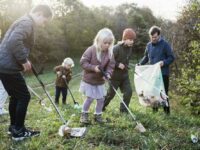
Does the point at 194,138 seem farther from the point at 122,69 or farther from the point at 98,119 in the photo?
the point at 122,69

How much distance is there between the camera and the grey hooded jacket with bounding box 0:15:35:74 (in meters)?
5.16

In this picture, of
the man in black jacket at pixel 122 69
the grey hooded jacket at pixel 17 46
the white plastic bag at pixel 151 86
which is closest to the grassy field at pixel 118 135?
the white plastic bag at pixel 151 86

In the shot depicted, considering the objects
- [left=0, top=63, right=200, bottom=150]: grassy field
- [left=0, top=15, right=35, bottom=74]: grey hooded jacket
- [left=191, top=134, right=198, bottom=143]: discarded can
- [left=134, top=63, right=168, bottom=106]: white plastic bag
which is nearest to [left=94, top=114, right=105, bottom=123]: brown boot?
[left=0, top=63, right=200, bottom=150]: grassy field

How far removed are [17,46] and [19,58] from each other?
172 millimetres

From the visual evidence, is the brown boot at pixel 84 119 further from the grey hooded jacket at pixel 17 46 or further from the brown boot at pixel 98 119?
the grey hooded jacket at pixel 17 46

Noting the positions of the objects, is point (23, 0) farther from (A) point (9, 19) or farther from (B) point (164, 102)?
(B) point (164, 102)

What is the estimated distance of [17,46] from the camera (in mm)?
5141

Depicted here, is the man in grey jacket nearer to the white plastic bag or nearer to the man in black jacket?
the man in black jacket

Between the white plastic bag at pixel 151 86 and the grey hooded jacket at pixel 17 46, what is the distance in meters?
3.20

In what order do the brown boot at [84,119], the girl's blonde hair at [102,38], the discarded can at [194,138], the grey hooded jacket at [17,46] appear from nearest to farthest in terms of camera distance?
the grey hooded jacket at [17,46] < the discarded can at [194,138] < the girl's blonde hair at [102,38] < the brown boot at [84,119]

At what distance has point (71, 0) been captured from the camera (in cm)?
4622

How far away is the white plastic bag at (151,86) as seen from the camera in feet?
24.8

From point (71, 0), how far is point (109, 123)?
41.2 meters

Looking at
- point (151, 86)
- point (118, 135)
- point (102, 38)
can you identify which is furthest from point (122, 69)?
point (118, 135)
